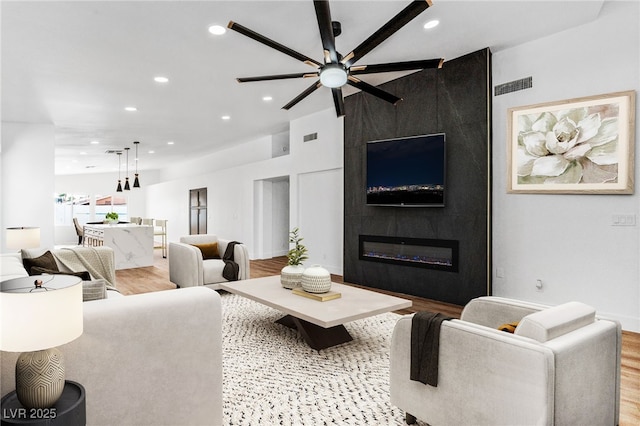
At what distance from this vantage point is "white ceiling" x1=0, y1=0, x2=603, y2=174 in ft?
10.2

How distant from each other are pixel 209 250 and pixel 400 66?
3731 millimetres

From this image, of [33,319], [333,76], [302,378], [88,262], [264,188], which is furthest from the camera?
[264,188]

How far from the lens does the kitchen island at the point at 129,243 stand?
7.26m

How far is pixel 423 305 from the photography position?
4.37 meters

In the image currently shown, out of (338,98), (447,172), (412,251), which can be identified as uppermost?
(338,98)

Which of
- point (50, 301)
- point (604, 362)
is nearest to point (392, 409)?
point (604, 362)

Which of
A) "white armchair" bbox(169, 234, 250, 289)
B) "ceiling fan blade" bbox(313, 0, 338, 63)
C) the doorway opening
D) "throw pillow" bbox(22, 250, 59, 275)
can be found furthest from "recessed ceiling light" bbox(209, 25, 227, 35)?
the doorway opening

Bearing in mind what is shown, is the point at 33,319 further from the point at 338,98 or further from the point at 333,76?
the point at 338,98

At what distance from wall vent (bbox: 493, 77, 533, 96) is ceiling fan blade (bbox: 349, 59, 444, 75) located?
1.75m

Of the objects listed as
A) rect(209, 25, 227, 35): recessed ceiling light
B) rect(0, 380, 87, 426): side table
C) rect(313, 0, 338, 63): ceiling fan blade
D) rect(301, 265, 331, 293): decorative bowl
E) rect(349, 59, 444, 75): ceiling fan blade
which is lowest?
rect(0, 380, 87, 426): side table

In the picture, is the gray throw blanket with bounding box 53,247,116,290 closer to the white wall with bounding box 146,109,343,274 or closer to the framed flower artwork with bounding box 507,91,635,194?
the white wall with bounding box 146,109,343,274

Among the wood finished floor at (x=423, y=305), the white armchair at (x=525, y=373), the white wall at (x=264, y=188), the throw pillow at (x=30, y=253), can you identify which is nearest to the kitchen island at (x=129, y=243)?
the wood finished floor at (x=423, y=305)

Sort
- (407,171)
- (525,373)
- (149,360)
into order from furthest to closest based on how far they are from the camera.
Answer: (407,171) < (149,360) < (525,373)

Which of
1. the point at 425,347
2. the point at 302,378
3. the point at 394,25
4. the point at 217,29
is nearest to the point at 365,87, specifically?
the point at 394,25
